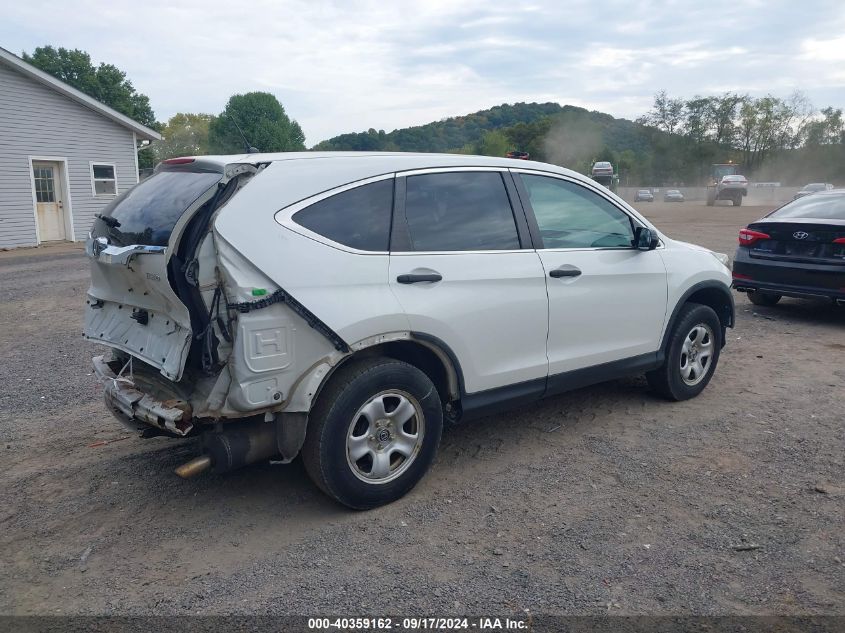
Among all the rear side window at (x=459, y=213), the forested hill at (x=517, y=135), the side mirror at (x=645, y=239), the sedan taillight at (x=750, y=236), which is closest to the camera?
the rear side window at (x=459, y=213)

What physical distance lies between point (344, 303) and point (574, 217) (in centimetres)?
198

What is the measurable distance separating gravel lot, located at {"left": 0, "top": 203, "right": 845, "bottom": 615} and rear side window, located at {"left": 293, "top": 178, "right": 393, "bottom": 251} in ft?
4.76

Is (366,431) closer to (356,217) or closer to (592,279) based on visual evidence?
(356,217)

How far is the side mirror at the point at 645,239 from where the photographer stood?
16.3ft

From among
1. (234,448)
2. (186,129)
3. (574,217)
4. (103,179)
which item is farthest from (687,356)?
(186,129)

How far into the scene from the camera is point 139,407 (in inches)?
145

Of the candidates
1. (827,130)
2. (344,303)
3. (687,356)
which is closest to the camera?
(344,303)

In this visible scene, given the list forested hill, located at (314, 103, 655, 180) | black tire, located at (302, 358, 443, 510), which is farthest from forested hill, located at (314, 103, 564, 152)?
black tire, located at (302, 358, 443, 510)

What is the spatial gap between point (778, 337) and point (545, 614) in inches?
236

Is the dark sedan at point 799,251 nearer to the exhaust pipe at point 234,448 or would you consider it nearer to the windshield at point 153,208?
the exhaust pipe at point 234,448

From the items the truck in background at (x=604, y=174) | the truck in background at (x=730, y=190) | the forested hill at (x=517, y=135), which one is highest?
the forested hill at (x=517, y=135)

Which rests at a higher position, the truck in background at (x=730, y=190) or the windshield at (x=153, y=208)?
the truck in background at (x=730, y=190)

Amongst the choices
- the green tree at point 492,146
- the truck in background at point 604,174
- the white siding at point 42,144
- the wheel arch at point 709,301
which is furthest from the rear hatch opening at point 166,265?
the truck in background at point 604,174

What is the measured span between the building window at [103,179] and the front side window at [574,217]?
19.7m
